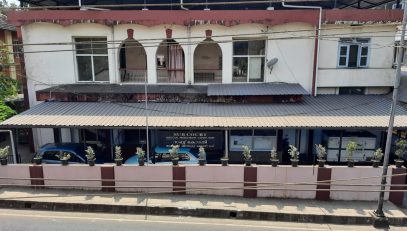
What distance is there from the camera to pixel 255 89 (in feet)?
54.1

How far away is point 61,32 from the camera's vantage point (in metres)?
17.2

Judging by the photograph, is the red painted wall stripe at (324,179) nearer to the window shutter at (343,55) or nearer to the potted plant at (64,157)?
the window shutter at (343,55)

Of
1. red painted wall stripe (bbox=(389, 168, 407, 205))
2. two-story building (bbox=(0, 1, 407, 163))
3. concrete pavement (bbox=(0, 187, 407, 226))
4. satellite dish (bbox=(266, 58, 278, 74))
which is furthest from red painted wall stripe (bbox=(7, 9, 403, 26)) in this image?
concrete pavement (bbox=(0, 187, 407, 226))

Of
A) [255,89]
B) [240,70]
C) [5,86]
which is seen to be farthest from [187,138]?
[5,86]

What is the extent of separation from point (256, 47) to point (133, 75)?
7.21m

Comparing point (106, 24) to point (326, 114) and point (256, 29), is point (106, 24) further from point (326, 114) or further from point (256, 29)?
point (326, 114)

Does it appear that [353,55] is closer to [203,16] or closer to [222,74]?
[222,74]

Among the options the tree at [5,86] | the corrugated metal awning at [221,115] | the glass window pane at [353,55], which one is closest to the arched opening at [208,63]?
the corrugated metal awning at [221,115]

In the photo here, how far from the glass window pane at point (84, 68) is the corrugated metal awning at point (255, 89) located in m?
6.79

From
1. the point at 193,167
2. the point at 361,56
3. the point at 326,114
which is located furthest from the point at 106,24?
the point at 361,56

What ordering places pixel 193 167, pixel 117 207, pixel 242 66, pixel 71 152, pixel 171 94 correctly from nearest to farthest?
pixel 117 207
pixel 193 167
pixel 71 152
pixel 171 94
pixel 242 66

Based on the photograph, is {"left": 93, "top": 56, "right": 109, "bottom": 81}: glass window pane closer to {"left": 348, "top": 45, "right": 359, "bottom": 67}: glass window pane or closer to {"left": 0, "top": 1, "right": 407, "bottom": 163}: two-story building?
{"left": 0, "top": 1, "right": 407, "bottom": 163}: two-story building

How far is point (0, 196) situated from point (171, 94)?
8367mm

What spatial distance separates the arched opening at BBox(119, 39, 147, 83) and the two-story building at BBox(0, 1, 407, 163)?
67cm
